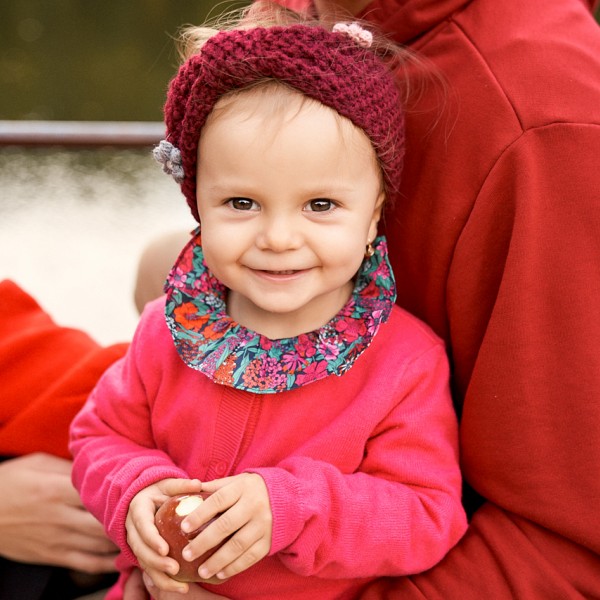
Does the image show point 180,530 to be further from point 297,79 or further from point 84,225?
point 84,225

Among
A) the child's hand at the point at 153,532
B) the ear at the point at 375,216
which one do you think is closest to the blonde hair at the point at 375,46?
the ear at the point at 375,216

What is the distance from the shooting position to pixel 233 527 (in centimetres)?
76

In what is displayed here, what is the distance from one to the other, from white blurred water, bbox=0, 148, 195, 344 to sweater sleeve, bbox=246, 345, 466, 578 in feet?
4.52

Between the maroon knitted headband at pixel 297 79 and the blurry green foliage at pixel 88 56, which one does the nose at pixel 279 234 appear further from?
the blurry green foliage at pixel 88 56

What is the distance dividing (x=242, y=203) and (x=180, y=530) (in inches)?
13.0

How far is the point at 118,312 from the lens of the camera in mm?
2242

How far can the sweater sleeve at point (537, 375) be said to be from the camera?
2.54 ft

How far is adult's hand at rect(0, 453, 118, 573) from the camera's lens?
110 centimetres

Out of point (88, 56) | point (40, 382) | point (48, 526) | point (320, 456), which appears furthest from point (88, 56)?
point (320, 456)

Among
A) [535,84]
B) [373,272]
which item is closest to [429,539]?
[373,272]

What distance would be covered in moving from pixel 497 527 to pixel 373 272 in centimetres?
31

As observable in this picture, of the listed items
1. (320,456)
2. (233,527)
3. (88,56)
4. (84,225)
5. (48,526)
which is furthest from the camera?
(88,56)

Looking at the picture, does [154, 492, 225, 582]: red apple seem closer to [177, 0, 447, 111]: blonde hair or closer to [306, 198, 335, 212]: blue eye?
[306, 198, 335, 212]: blue eye

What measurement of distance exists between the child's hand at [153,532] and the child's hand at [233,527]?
0.03 meters
